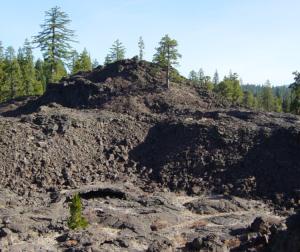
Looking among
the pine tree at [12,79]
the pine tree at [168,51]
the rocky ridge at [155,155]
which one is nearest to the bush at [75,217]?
the rocky ridge at [155,155]

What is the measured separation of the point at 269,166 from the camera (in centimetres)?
3372

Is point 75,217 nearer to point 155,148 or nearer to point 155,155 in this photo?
point 155,155

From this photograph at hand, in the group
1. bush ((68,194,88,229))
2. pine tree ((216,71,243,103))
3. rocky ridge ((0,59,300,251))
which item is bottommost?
bush ((68,194,88,229))

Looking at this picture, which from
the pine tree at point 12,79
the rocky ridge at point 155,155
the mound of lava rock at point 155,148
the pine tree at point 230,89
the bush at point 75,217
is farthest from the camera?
the pine tree at point 230,89

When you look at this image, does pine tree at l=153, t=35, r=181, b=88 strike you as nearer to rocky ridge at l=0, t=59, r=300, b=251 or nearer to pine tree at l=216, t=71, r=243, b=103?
rocky ridge at l=0, t=59, r=300, b=251

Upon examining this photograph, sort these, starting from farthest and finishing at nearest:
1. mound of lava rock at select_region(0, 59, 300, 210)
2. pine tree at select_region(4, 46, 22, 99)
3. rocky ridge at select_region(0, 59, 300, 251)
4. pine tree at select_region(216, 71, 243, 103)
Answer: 1. pine tree at select_region(216, 71, 243, 103)
2. pine tree at select_region(4, 46, 22, 99)
3. mound of lava rock at select_region(0, 59, 300, 210)
4. rocky ridge at select_region(0, 59, 300, 251)

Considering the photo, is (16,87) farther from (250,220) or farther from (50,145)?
(250,220)

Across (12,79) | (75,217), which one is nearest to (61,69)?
(12,79)

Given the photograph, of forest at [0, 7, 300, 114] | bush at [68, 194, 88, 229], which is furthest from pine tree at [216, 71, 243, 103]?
bush at [68, 194, 88, 229]

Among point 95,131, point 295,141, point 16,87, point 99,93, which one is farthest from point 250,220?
point 16,87

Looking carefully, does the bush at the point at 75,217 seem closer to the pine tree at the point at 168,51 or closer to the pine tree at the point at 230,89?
the pine tree at the point at 168,51

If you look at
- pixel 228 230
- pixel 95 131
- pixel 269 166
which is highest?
pixel 95 131

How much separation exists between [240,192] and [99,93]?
19.2m

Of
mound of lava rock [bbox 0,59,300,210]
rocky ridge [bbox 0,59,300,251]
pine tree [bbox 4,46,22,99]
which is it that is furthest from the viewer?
pine tree [bbox 4,46,22,99]
